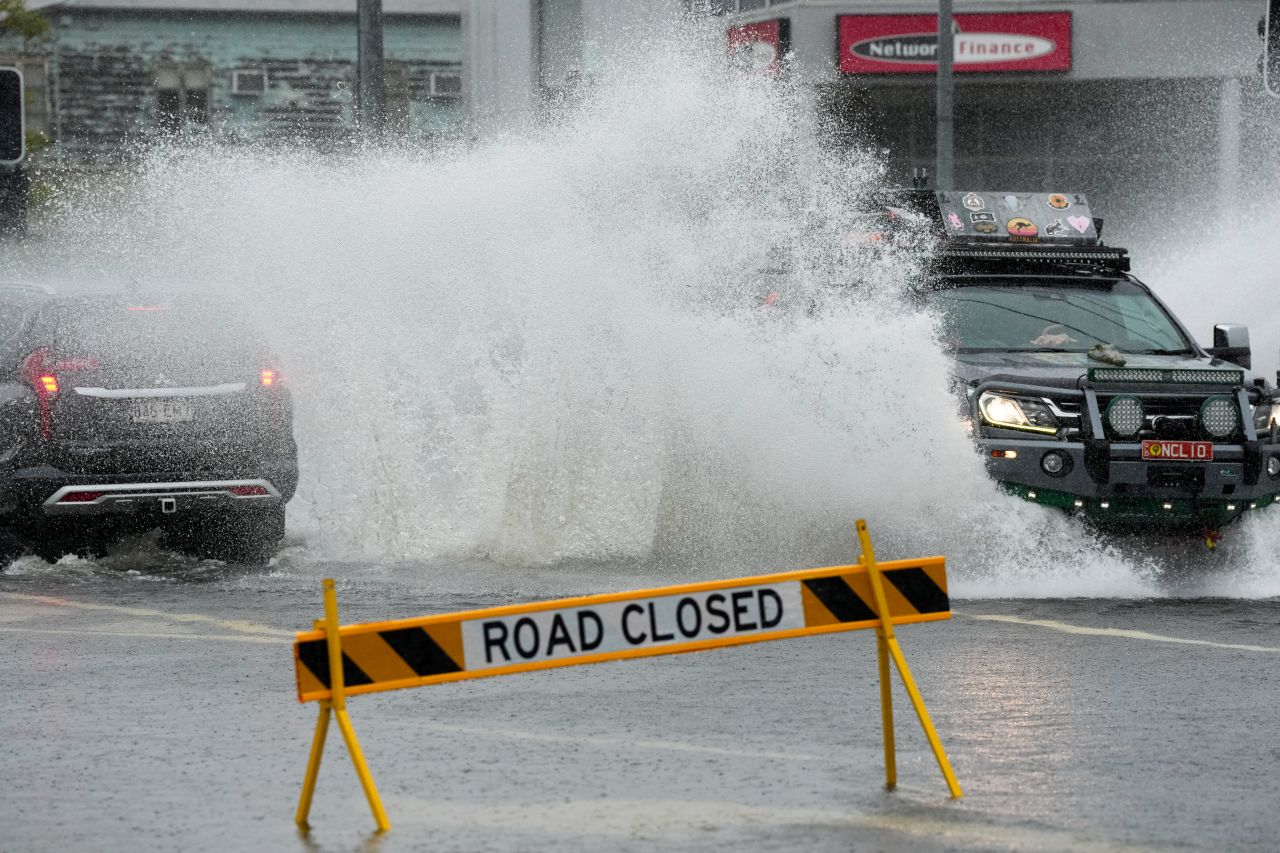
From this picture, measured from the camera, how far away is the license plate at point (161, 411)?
1178 cm

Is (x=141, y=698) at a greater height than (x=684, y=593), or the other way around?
(x=684, y=593)

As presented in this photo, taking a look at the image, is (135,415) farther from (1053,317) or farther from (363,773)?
(363,773)

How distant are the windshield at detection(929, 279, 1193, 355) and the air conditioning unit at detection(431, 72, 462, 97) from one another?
1382 inches

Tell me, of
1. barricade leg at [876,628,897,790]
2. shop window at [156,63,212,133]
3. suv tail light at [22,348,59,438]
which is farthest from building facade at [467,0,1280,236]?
barricade leg at [876,628,897,790]

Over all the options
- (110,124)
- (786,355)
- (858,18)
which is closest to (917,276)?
(786,355)

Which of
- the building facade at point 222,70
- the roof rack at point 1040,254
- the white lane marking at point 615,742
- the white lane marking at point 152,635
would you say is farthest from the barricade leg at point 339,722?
the building facade at point 222,70

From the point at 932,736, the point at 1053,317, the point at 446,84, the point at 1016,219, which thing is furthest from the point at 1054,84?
the point at 932,736

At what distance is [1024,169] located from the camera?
118 feet

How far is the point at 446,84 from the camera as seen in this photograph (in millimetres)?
47250

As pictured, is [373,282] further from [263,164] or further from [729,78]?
[729,78]

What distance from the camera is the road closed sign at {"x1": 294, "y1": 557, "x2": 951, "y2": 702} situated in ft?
19.1

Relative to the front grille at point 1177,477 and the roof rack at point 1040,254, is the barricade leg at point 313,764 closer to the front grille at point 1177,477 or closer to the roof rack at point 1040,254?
the front grille at point 1177,477

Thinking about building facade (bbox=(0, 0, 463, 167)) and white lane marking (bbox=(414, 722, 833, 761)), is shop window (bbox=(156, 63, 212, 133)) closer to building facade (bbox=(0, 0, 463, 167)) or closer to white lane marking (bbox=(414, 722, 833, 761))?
building facade (bbox=(0, 0, 463, 167))

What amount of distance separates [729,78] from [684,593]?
8786mm
